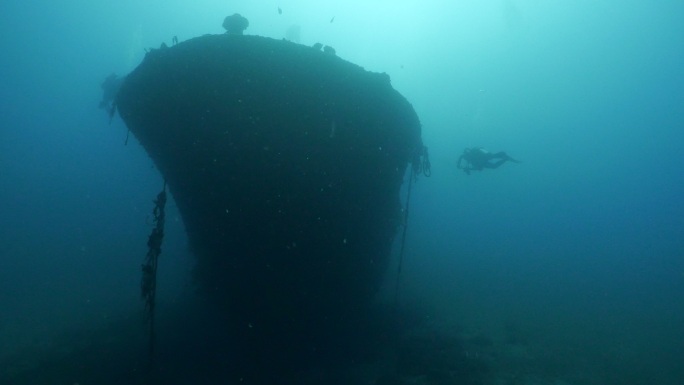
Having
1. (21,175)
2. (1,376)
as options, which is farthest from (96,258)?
(21,175)

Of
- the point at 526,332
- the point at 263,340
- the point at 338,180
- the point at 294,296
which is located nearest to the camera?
the point at 338,180

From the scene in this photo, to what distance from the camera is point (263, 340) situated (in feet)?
33.3

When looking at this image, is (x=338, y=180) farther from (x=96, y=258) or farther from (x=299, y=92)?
(x=96, y=258)

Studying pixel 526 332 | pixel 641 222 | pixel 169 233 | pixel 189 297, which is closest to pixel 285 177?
pixel 189 297

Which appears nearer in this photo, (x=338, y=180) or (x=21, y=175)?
(x=338, y=180)

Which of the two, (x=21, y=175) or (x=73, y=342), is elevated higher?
(x=21, y=175)

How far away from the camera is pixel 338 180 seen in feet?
29.3

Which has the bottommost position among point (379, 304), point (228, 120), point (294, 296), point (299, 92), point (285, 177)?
point (379, 304)

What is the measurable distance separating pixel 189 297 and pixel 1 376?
7.51 meters

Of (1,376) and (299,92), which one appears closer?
(299,92)

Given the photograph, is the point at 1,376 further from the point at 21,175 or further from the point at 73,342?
the point at 21,175

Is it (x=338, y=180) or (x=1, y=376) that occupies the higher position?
(x=338, y=180)

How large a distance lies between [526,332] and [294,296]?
43.3 feet

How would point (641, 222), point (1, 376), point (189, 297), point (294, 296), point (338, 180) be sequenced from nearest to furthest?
point (338, 180), point (294, 296), point (1, 376), point (189, 297), point (641, 222)
